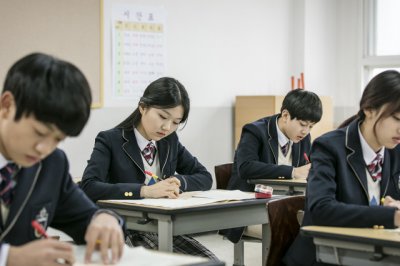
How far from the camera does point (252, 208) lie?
300 centimetres

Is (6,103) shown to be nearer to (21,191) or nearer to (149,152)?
(21,191)

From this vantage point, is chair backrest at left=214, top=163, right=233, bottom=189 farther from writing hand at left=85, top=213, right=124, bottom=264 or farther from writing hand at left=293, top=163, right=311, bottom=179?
writing hand at left=85, top=213, right=124, bottom=264

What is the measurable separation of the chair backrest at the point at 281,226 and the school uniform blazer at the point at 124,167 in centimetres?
81

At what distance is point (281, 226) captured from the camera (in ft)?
8.08

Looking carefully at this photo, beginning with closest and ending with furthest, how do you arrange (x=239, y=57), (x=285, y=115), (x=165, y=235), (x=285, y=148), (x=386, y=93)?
(x=386, y=93) < (x=165, y=235) < (x=285, y=115) < (x=285, y=148) < (x=239, y=57)

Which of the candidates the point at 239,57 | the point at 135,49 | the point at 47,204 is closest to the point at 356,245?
the point at 47,204

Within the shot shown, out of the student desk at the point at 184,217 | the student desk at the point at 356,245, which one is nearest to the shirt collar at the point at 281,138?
the student desk at the point at 184,217

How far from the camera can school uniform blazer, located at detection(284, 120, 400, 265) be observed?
2289 millimetres

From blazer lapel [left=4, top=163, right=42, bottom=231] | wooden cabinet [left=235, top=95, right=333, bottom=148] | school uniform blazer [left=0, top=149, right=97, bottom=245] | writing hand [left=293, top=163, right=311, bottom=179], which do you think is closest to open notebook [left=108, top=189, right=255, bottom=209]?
school uniform blazer [left=0, top=149, right=97, bottom=245]

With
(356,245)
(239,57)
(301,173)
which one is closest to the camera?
(356,245)

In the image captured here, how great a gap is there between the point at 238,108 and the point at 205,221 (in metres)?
3.22

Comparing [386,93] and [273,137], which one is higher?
[386,93]

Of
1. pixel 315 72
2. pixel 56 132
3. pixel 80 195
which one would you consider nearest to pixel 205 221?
pixel 80 195

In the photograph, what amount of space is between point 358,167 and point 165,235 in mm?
819
